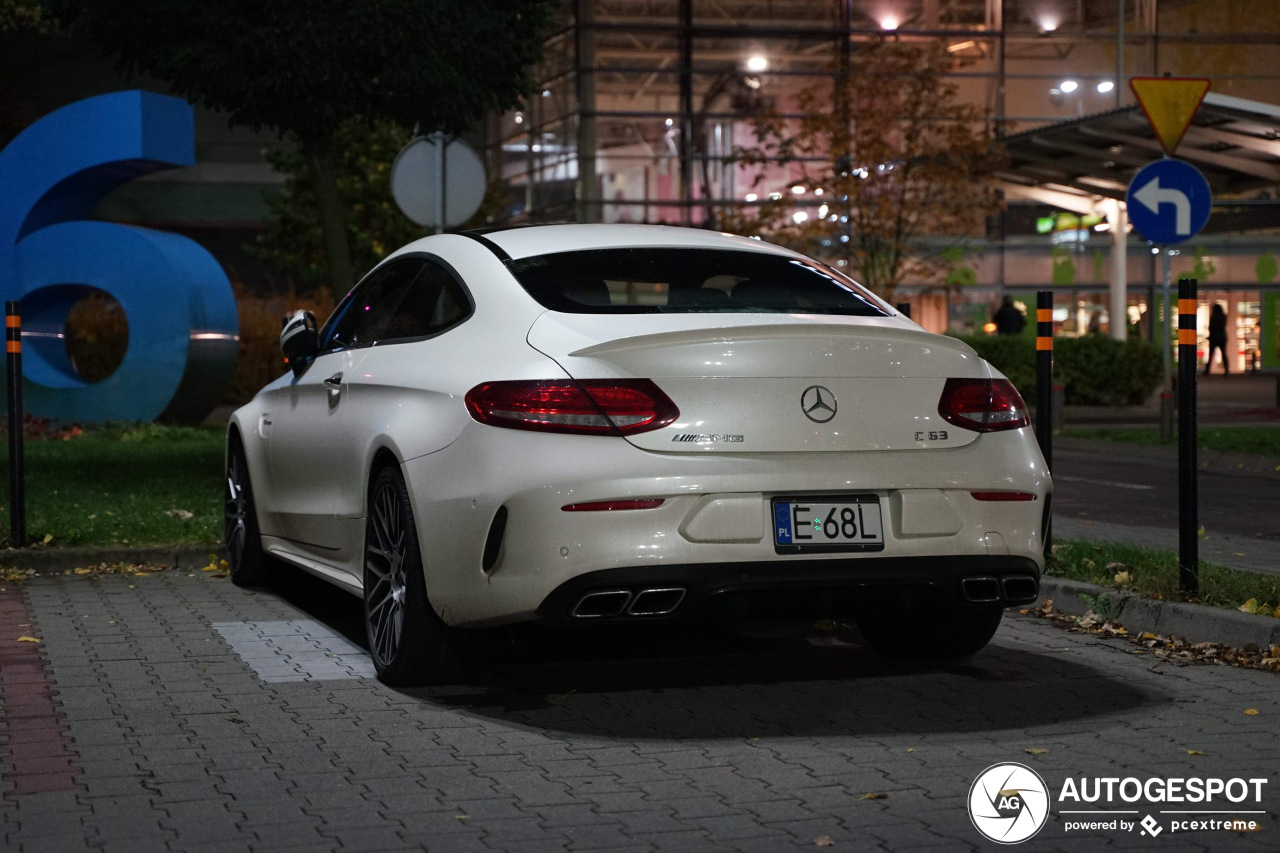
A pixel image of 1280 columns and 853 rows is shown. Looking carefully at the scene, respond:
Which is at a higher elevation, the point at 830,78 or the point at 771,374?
the point at 830,78

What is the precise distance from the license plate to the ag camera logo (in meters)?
0.85

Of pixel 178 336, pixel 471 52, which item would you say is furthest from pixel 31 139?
pixel 471 52

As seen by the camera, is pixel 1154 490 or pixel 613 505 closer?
pixel 613 505

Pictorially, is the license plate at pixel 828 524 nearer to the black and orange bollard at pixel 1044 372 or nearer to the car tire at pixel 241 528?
the black and orange bollard at pixel 1044 372

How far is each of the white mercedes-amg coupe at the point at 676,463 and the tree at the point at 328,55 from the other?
783 centimetres

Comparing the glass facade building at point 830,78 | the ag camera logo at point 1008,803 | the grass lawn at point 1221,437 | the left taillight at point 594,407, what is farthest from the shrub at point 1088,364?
the ag camera logo at point 1008,803

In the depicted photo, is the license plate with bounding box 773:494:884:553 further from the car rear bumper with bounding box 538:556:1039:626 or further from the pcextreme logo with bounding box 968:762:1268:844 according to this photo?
the pcextreme logo with bounding box 968:762:1268:844

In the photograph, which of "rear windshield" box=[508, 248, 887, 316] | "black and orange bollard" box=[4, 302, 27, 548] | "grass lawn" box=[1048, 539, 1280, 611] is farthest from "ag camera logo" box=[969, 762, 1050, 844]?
"black and orange bollard" box=[4, 302, 27, 548]

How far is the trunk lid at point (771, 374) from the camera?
5.22 meters

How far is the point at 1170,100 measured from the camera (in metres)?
13.8

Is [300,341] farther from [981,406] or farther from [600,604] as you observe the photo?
[981,406]

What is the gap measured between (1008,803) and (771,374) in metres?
1.54

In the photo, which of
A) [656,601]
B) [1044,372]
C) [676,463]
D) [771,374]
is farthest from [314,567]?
[1044,372]

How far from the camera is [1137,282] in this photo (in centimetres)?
4084
